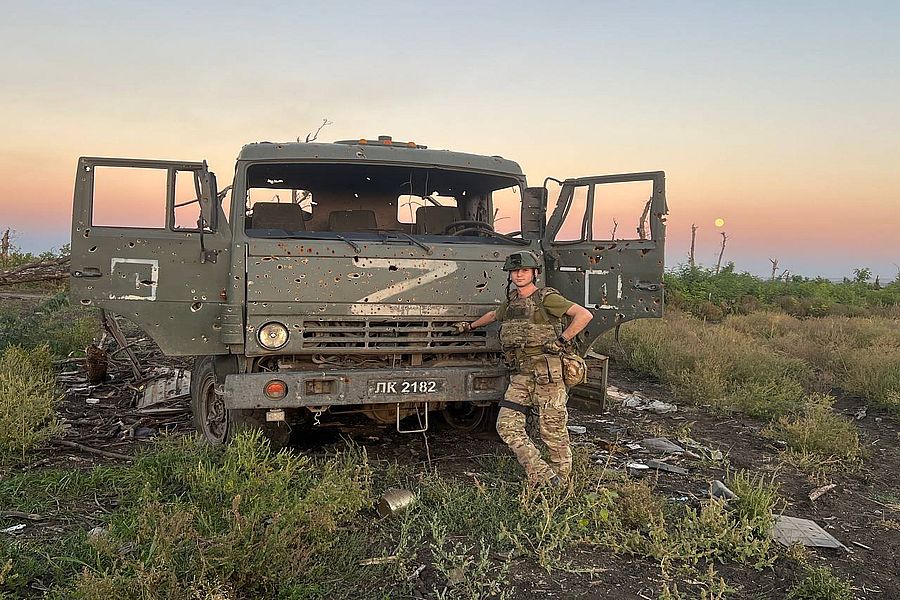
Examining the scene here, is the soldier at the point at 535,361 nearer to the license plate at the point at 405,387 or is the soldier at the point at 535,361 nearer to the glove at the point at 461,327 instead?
the glove at the point at 461,327

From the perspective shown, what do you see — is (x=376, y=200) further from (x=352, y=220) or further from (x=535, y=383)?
(x=535, y=383)

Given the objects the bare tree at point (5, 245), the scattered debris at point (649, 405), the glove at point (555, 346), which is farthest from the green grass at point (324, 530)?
the bare tree at point (5, 245)

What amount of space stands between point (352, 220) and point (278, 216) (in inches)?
23.2

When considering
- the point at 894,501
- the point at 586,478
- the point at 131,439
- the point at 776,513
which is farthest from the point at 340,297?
the point at 894,501

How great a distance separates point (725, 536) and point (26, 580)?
3.61m

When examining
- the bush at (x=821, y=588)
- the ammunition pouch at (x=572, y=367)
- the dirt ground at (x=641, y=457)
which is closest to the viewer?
the bush at (x=821, y=588)

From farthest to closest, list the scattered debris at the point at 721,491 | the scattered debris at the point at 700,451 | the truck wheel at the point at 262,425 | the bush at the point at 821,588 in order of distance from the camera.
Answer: the scattered debris at the point at 700,451, the truck wheel at the point at 262,425, the scattered debris at the point at 721,491, the bush at the point at 821,588

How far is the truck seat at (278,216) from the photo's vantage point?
5035mm

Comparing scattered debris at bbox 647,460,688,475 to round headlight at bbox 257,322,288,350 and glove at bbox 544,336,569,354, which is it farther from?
round headlight at bbox 257,322,288,350

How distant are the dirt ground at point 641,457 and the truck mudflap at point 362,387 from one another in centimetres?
70

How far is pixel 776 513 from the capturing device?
460 centimetres

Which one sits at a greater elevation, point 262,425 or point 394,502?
point 262,425

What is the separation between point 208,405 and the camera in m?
5.60

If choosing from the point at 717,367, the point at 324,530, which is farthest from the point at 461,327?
the point at 717,367
